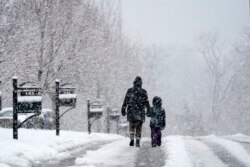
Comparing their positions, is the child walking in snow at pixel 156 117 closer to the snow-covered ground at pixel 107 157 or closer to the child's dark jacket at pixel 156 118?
the child's dark jacket at pixel 156 118

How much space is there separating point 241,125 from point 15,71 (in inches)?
1507

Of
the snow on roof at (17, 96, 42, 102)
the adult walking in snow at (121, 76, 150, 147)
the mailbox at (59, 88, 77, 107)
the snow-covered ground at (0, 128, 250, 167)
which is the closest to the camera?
Answer: the snow-covered ground at (0, 128, 250, 167)

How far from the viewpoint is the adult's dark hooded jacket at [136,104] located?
13.8 m

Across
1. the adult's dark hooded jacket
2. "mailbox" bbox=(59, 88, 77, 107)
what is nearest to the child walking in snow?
the adult's dark hooded jacket

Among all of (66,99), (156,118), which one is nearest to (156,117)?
(156,118)

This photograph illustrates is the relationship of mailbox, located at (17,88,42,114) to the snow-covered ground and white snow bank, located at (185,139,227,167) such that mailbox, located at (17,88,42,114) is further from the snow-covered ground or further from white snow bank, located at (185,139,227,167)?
white snow bank, located at (185,139,227,167)

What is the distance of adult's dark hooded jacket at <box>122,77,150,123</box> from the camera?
1376 cm

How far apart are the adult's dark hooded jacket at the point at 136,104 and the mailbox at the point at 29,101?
10.5 feet

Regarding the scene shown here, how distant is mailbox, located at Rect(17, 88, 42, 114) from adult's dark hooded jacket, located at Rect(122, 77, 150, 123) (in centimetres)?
319

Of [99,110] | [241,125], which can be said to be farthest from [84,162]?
[241,125]

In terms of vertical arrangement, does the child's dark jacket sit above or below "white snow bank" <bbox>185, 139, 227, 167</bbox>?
above

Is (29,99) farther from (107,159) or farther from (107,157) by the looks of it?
(107,159)

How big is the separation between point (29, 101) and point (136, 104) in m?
3.63

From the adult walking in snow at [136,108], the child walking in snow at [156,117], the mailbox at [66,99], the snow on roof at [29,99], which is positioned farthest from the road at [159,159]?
the mailbox at [66,99]
